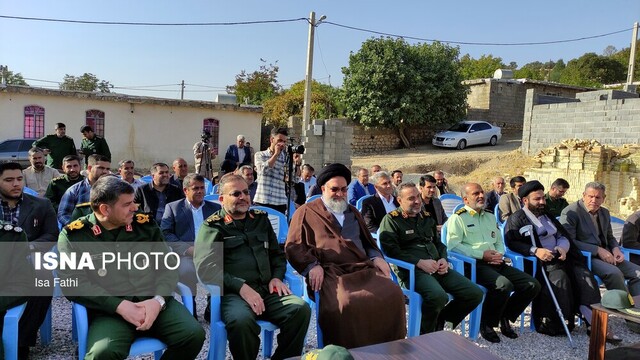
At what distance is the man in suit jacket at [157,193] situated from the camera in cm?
464

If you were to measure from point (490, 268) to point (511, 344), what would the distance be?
65cm

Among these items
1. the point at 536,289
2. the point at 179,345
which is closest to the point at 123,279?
the point at 179,345

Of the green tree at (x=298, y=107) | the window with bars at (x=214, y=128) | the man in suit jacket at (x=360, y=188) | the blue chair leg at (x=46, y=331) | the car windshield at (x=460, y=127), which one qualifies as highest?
the green tree at (x=298, y=107)

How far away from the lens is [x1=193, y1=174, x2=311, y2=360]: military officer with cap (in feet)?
9.56

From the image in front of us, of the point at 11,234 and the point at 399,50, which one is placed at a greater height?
the point at 399,50

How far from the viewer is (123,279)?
289 centimetres

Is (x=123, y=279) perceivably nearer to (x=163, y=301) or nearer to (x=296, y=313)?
(x=163, y=301)

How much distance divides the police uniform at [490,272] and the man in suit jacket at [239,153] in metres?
5.16

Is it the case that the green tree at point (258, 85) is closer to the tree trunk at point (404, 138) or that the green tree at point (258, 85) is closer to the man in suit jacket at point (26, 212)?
the tree trunk at point (404, 138)

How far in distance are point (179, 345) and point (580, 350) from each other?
3.28 meters

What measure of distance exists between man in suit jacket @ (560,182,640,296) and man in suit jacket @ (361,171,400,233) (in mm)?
1827

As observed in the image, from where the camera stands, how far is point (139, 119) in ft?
60.4

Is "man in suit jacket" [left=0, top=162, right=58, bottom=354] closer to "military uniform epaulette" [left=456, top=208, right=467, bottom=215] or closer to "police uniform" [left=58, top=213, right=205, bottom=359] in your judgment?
"police uniform" [left=58, top=213, right=205, bottom=359]

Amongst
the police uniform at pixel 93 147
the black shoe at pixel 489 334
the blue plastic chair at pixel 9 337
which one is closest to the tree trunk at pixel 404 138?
the police uniform at pixel 93 147
